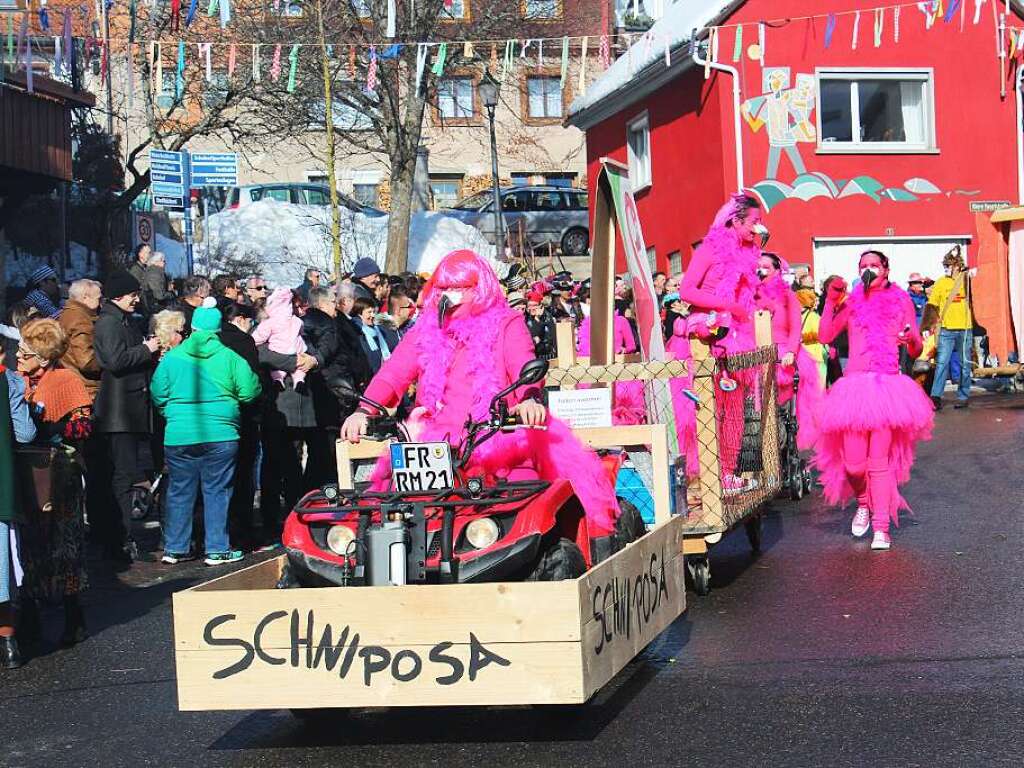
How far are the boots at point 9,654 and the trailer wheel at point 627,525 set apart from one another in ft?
10.6

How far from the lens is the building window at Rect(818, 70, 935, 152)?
27578 millimetres

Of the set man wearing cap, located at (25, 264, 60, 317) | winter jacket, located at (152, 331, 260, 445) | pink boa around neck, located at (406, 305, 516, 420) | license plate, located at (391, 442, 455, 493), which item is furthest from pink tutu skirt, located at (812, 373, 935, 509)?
man wearing cap, located at (25, 264, 60, 317)

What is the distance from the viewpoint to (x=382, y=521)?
5801mm

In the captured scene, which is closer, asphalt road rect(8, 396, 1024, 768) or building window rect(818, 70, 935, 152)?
asphalt road rect(8, 396, 1024, 768)

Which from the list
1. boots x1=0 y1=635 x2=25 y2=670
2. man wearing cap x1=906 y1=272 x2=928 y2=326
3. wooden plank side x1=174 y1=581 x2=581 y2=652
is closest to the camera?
wooden plank side x1=174 y1=581 x2=581 y2=652

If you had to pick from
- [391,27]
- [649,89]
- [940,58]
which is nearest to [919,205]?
[940,58]

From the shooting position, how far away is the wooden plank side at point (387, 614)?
534 centimetres

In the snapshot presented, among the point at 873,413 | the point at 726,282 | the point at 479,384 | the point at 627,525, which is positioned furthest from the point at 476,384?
the point at 873,413

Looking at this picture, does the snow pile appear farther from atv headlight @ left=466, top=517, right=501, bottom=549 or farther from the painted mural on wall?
atv headlight @ left=466, top=517, right=501, bottom=549

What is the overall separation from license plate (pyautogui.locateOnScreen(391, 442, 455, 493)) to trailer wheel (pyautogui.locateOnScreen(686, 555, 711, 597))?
10.5 ft

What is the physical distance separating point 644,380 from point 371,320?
513 centimetres

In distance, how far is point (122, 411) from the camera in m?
11.3

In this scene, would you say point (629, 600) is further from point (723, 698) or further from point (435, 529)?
point (435, 529)

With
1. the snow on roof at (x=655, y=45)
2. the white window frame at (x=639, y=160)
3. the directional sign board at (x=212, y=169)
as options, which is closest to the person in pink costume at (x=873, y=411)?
the directional sign board at (x=212, y=169)
